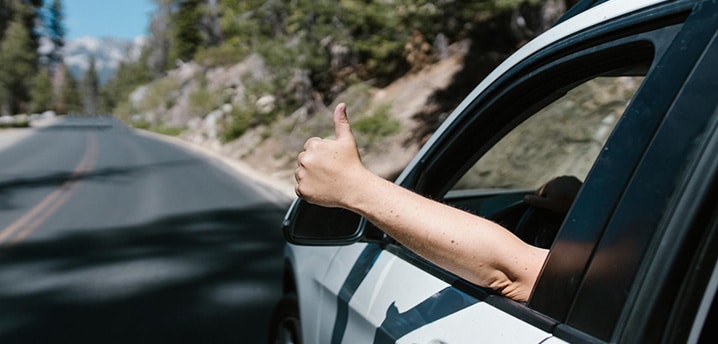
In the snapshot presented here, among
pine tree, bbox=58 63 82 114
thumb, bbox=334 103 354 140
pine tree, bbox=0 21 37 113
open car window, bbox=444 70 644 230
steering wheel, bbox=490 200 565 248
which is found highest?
pine tree, bbox=58 63 82 114

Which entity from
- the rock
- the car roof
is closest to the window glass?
the car roof

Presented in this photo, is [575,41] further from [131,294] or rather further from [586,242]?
[131,294]

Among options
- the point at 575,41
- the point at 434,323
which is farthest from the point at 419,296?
the point at 575,41

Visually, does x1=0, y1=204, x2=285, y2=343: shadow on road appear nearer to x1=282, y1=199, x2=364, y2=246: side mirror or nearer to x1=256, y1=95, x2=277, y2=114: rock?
x1=282, y1=199, x2=364, y2=246: side mirror

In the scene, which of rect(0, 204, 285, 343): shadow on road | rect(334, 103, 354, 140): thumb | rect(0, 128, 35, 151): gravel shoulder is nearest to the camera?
rect(334, 103, 354, 140): thumb

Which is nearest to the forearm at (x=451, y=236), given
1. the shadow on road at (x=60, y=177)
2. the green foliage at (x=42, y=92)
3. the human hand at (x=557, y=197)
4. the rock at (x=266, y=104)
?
the human hand at (x=557, y=197)

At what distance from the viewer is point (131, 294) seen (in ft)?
20.4

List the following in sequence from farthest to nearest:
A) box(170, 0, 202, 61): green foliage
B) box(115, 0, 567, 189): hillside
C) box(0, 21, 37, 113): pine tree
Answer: box(0, 21, 37, 113): pine tree
box(170, 0, 202, 61): green foliage
box(115, 0, 567, 189): hillside

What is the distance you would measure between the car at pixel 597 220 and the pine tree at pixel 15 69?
8208cm

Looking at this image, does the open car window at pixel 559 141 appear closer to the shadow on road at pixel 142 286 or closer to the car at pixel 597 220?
the shadow on road at pixel 142 286

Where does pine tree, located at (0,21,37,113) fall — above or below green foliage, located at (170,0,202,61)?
below

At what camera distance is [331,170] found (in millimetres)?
1523

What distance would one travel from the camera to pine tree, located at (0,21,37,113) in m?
75.1

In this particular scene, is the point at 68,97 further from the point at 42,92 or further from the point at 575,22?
the point at 575,22
